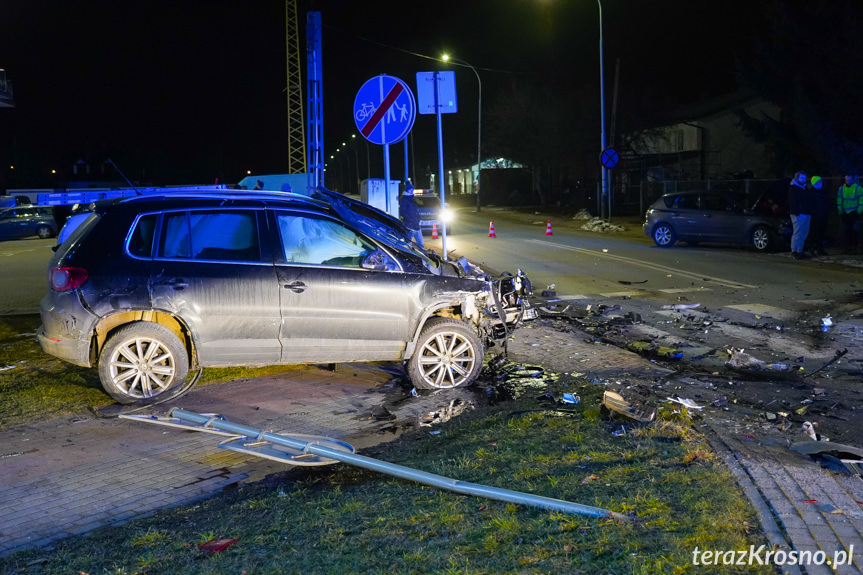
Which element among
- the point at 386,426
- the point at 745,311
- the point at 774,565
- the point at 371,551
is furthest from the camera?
the point at 745,311

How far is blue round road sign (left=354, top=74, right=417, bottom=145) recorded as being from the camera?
421 inches

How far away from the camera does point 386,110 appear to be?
1075cm

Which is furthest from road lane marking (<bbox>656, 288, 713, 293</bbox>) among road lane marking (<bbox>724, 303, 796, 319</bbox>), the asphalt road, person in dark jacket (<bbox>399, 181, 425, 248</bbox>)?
the asphalt road

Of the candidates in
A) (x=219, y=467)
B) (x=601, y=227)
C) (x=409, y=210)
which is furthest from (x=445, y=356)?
(x=601, y=227)

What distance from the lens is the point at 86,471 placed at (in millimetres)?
5293

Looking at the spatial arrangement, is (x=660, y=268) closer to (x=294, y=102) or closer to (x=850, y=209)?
(x=850, y=209)

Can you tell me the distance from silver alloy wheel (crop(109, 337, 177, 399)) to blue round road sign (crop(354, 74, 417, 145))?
4.86 m

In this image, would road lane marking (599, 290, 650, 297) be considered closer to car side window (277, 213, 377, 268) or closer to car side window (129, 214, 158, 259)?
car side window (277, 213, 377, 268)

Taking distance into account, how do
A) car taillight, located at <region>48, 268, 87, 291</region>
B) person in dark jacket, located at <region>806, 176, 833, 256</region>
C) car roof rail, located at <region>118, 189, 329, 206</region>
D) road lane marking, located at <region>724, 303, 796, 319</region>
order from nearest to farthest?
car taillight, located at <region>48, 268, 87, 291</region>
car roof rail, located at <region>118, 189, 329, 206</region>
road lane marking, located at <region>724, 303, 796, 319</region>
person in dark jacket, located at <region>806, 176, 833, 256</region>

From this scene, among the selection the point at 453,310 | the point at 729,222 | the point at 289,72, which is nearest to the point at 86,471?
the point at 453,310

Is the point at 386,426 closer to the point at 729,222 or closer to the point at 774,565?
the point at 774,565

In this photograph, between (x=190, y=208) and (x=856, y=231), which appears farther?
(x=856, y=231)

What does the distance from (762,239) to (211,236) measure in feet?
53.7

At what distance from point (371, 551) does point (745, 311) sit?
29.0 ft
